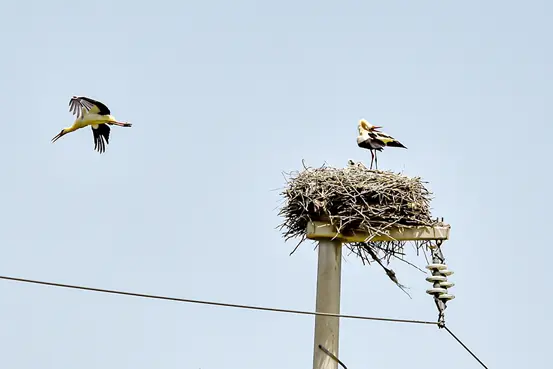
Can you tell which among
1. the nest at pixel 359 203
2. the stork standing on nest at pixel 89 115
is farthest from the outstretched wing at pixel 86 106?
the nest at pixel 359 203

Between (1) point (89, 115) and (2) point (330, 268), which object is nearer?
(2) point (330, 268)

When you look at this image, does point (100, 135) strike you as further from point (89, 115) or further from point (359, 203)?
point (359, 203)

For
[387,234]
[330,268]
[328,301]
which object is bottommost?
[328,301]

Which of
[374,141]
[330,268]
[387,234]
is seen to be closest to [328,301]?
[330,268]

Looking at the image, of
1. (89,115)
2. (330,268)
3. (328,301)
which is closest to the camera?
(328,301)

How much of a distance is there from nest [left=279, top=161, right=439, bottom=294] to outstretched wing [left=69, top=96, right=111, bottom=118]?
5.86ft

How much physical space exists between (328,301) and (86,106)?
285 cm

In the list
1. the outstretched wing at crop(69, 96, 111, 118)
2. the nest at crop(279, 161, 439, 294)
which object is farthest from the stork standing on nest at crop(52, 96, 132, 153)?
the nest at crop(279, 161, 439, 294)

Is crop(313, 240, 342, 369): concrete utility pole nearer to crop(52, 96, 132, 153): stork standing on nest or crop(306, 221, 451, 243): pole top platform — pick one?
crop(306, 221, 451, 243): pole top platform

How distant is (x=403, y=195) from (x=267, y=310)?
1.87 m

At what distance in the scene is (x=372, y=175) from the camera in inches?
331

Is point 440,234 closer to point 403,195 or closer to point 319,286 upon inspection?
point 403,195

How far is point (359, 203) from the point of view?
316 inches

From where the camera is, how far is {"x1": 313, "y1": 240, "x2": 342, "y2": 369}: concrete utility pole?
7.57 metres
